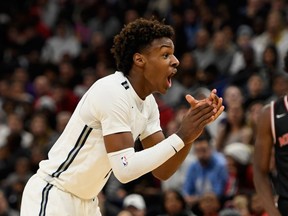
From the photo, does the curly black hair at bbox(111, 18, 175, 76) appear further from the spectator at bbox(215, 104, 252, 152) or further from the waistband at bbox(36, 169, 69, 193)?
the spectator at bbox(215, 104, 252, 152)

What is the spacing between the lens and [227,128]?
32.4 feet

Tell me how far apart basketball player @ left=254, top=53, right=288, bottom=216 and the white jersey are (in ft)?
3.04

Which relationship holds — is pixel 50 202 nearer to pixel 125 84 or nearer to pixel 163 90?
pixel 125 84

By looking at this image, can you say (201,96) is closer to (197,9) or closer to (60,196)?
(197,9)

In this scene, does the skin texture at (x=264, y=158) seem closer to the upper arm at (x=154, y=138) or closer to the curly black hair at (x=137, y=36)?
the upper arm at (x=154, y=138)

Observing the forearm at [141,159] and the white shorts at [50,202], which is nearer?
the forearm at [141,159]

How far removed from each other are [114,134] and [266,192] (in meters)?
1.35

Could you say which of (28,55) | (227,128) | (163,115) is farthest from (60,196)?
(28,55)

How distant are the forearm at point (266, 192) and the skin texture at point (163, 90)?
713 mm

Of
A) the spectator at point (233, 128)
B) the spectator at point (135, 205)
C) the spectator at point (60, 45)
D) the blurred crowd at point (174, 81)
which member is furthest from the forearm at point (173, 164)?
the spectator at point (60, 45)

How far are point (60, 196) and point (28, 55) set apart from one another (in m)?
10.6

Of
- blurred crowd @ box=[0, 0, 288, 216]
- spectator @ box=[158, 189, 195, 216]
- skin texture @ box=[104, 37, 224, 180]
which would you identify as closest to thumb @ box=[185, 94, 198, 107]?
skin texture @ box=[104, 37, 224, 180]

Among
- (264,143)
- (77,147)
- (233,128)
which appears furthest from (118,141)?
(233,128)

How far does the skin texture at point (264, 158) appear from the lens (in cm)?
560
